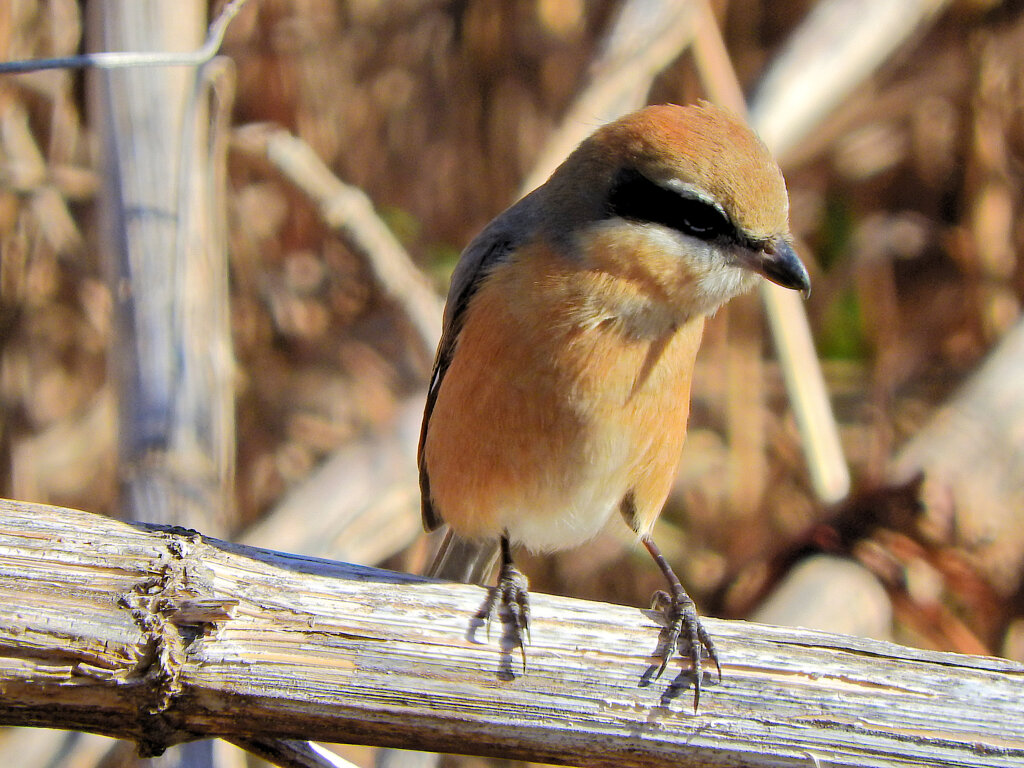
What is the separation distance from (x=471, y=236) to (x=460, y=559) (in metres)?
2.23

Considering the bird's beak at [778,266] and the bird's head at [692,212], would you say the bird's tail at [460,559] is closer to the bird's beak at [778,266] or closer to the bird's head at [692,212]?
→ the bird's head at [692,212]

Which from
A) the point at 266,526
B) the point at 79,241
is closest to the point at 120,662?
the point at 266,526

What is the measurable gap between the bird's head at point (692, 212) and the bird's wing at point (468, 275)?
0.29m

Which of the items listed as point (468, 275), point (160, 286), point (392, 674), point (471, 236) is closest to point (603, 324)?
point (468, 275)

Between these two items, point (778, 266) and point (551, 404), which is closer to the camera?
point (778, 266)

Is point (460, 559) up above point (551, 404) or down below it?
below

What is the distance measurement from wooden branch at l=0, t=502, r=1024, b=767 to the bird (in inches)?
4.6

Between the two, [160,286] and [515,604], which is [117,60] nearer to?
[160,286]

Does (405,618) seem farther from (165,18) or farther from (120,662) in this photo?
(165,18)

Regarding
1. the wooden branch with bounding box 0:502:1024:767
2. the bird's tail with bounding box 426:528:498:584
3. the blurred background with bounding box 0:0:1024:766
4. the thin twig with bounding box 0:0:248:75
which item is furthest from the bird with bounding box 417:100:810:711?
the blurred background with bounding box 0:0:1024:766

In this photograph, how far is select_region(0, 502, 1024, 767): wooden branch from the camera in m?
1.85

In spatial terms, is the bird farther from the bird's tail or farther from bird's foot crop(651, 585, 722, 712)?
the bird's tail

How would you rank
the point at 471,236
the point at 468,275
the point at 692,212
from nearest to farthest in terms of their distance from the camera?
1. the point at 692,212
2. the point at 468,275
3. the point at 471,236

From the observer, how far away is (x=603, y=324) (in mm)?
2490
